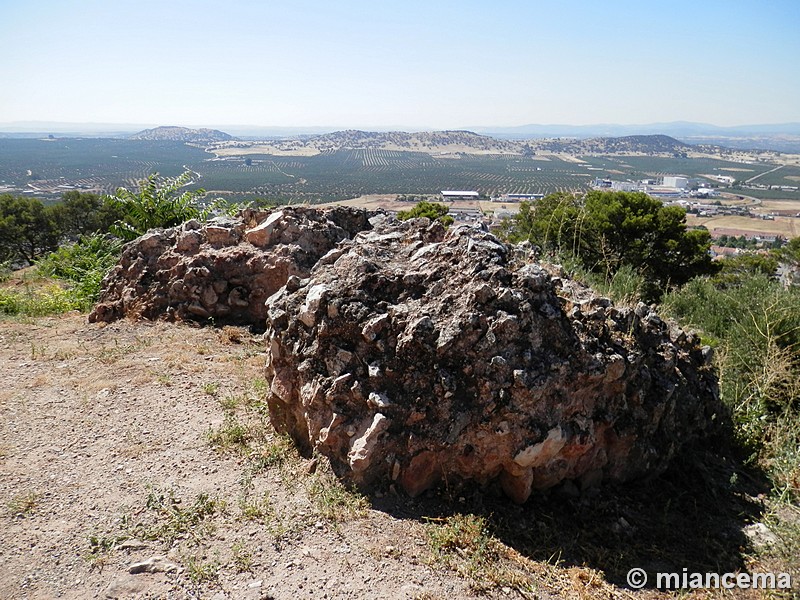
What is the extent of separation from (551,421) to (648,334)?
165 centimetres

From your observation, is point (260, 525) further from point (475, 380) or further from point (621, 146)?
point (621, 146)

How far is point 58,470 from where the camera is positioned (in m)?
4.50

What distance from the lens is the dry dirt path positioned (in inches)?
131

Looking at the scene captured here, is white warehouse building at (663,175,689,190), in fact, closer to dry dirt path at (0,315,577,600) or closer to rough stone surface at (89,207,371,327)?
rough stone surface at (89,207,371,327)

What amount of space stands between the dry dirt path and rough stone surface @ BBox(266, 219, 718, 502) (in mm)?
508

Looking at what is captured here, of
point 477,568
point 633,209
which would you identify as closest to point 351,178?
point 633,209

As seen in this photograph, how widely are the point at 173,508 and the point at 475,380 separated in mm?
2554

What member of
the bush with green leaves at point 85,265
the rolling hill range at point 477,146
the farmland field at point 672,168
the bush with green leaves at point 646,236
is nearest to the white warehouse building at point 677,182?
the farmland field at point 672,168

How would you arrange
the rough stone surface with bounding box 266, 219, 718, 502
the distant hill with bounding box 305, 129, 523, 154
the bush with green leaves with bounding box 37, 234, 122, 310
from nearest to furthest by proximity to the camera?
the rough stone surface with bounding box 266, 219, 718, 502, the bush with green leaves with bounding box 37, 234, 122, 310, the distant hill with bounding box 305, 129, 523, 154

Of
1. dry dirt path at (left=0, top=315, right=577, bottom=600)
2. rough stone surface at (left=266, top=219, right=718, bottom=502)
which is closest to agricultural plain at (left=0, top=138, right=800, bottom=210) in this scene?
dry dirt path at (left=0, top=315, right=577, bottom=600)

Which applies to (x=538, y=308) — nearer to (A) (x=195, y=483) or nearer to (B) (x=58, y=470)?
(A) (x=195, y=483)

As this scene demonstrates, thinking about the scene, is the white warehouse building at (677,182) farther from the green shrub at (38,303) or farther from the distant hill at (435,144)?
the green shrub at (38,303)

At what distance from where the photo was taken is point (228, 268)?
329 inches

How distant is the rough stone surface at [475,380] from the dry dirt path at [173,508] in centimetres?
51
